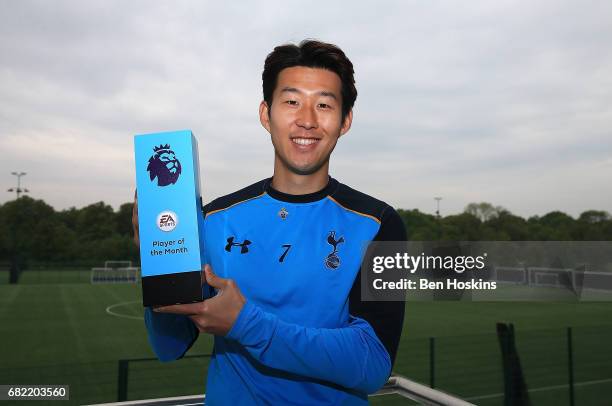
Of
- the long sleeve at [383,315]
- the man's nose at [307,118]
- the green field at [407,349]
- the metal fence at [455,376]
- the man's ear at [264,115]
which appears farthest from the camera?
the green field at [407,349]

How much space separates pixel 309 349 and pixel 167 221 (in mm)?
533

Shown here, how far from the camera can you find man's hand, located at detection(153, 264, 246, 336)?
1.23 meters

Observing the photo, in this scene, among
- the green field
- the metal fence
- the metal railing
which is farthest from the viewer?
the green field

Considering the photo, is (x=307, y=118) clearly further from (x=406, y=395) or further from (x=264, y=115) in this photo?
(x=406, y=395)

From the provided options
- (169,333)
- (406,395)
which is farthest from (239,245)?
(406,395)

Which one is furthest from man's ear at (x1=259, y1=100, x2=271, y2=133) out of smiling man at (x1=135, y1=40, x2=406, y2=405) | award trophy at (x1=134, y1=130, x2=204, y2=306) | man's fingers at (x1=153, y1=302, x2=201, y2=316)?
man's fingers at (x1=153, y1=302, x2=201, y2=316)

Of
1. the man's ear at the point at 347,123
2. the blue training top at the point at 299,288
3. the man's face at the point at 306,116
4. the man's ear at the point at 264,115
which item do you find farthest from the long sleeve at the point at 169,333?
the man's ear at the point at 347,123

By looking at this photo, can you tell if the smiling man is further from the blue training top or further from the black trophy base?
the black trophy base

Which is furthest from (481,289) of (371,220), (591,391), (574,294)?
(371,220)

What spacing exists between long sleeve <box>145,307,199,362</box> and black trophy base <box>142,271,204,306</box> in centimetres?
41

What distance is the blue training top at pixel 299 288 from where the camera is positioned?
1.60 m

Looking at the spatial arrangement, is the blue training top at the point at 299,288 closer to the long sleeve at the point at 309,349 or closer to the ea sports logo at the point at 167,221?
the long sleeve at the point at 309,349

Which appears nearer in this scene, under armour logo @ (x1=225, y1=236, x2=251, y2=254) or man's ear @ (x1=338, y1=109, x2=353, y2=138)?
under armour logo @ (x1=225, y1=236, x2=251, y2=254)

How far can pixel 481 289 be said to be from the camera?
126 feet
